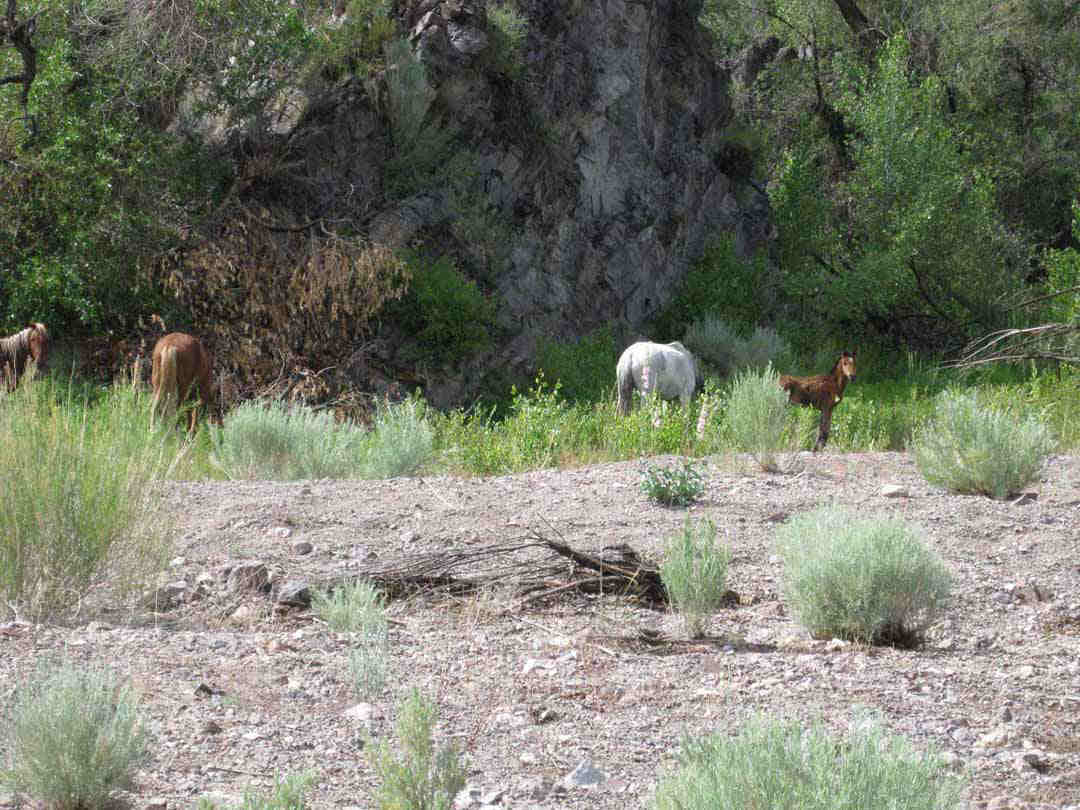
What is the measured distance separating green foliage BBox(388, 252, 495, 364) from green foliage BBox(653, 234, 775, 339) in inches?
193

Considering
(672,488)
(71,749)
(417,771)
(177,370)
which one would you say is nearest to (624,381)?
(177,370)

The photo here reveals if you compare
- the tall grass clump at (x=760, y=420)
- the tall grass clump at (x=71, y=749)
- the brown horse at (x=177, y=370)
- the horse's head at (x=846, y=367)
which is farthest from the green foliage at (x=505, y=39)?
the tall grass clump at (x=71, y=749)

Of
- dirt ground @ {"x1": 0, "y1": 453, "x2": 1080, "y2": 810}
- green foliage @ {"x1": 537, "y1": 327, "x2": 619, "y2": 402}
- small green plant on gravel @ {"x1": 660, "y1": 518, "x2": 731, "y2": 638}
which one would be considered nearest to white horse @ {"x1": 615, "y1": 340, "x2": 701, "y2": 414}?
green foliage @ {"x1": 537, "y1": 327, "x2": 619, "y2": 402}

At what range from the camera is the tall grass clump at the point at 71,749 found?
3.41 metres

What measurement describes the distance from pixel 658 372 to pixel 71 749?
10.2 metres

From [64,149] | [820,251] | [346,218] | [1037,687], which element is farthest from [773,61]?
[1037,687]

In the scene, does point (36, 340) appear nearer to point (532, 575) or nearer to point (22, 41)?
point (22, 41)

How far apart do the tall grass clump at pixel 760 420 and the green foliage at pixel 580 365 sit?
6532 mm

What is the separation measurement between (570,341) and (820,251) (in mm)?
6594

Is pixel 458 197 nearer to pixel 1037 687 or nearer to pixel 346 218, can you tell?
pixel 346 218

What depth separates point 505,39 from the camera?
62.1ft

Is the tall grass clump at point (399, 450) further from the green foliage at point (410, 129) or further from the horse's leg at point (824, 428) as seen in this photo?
the green foliage at point (410, 129)

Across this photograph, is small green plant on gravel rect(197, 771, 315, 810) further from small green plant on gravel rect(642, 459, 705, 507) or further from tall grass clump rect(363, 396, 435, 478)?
tall grass clump rect(363, 396, 435, 478)

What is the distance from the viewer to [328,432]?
10000 millimetres
